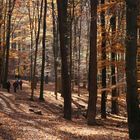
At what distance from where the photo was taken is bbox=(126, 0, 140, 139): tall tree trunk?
13.4 meters

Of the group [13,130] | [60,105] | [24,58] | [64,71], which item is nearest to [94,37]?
[64,71]

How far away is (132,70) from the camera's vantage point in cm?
1342

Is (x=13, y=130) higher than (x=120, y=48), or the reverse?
(x=120, y=48)

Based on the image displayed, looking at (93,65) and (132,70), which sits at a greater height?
(93,65)

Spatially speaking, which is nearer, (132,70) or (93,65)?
(132,70)

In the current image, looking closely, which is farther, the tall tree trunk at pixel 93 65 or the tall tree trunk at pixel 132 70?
the tall tree trunk at pixel 93 65

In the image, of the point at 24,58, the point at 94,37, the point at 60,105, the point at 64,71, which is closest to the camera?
the point at 94,37

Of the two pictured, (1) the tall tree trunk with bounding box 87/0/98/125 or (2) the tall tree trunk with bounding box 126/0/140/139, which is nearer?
(2) the tall tree trunk with bounding box 126/0/140/139

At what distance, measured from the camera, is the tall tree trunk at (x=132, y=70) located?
13359 millimetres

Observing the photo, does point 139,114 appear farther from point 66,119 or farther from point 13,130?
point 66,119

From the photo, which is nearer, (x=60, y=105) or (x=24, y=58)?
(x=60, y=105)

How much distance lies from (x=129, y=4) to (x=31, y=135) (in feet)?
20.2

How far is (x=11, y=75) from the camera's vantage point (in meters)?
67.7

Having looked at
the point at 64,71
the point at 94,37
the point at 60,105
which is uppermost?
the point at 94,37
